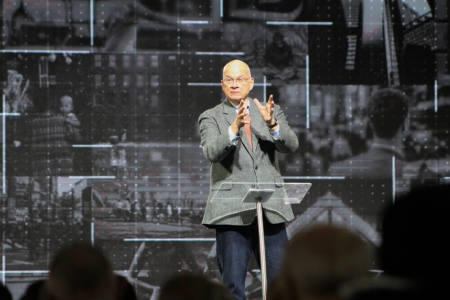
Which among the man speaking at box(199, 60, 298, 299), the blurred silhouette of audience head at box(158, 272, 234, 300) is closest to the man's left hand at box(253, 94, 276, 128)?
the man speaking at box(199, 60, 298, 299)

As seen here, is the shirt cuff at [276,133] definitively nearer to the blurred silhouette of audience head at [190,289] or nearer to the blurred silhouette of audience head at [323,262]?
the blurred silhouette of audience head at [190,289]

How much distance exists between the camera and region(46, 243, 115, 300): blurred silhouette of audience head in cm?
217

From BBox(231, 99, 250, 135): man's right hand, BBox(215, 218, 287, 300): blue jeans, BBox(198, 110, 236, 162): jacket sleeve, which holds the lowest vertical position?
BBox(215, 218, 287, 300): blue jeans

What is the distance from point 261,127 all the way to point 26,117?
2.59 m

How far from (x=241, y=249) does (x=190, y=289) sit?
248cm

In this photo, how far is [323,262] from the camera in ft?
6.16

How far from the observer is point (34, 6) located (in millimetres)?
6777

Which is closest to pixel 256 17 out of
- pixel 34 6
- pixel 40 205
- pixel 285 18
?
pixel 285 18

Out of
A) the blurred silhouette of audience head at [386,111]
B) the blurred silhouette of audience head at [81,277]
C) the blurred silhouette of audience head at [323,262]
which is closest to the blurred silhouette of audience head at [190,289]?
the blurred silhouette of audience head at [81,277]

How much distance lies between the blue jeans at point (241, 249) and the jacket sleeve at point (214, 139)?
1.34 ft

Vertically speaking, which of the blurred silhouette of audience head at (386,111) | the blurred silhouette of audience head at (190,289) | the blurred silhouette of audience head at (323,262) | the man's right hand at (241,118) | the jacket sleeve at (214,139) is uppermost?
the blurred silhouette of audience head at (386,111)

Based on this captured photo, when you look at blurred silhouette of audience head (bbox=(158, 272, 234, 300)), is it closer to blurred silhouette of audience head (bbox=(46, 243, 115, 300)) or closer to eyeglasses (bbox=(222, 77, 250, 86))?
blurred silhouette of audience head (bbox=(46, 243, 115, 300))

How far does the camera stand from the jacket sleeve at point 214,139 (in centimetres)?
447

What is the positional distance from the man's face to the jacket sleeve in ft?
0.51
